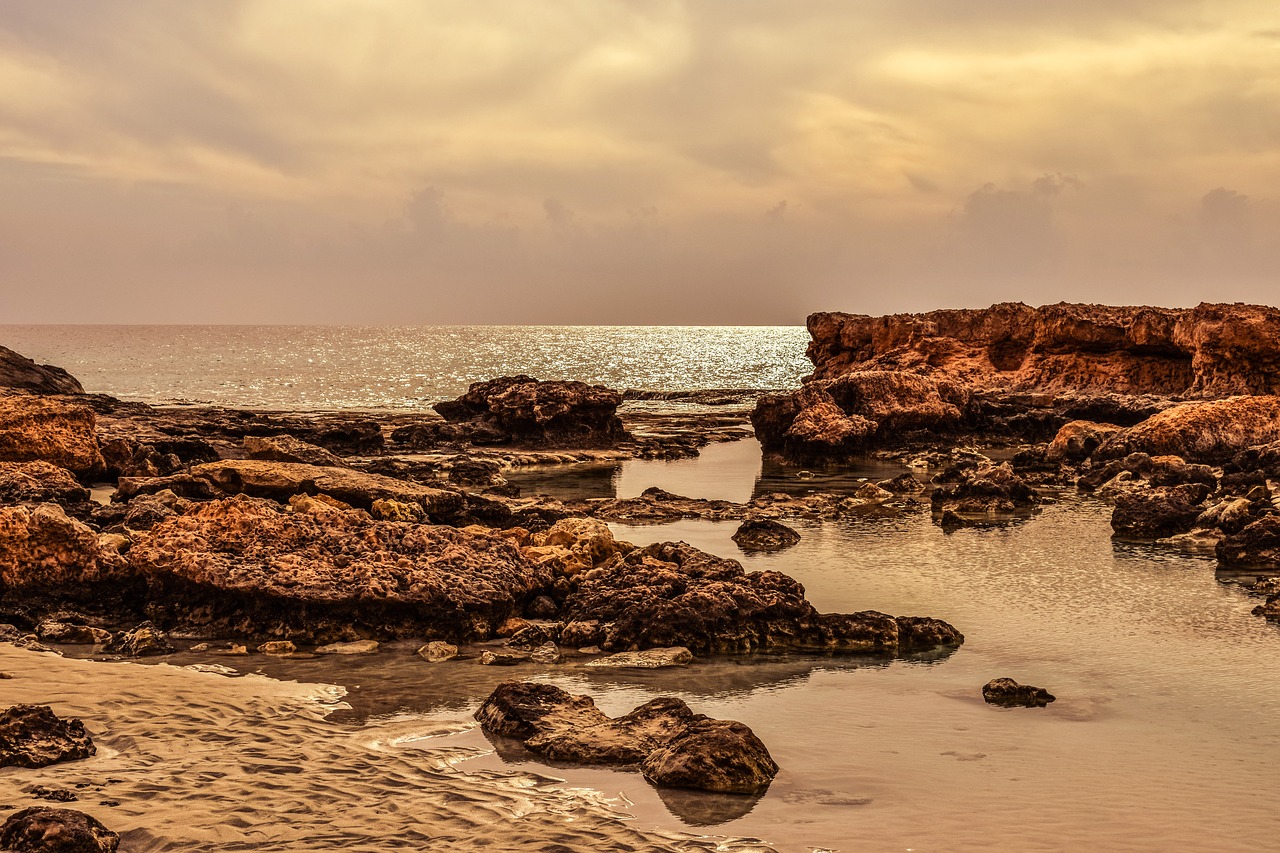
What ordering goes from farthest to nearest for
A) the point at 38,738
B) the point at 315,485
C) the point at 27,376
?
the point at 27,376 < the point at 315,485 < the point at 38,738

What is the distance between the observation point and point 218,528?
10945mm

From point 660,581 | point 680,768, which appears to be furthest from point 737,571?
point 680,768

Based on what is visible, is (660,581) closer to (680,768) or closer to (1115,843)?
(680,768)

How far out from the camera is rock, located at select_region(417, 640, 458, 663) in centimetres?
975

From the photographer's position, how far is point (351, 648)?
32.6 ft

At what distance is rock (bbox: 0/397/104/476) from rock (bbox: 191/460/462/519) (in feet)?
10.3

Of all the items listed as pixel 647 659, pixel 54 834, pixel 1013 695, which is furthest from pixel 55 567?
pixel 1013 695

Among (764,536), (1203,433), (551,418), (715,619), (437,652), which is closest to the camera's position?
(437,652)

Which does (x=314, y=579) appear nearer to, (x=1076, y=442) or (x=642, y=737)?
(x=642, y=737)

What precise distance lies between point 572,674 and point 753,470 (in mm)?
19343

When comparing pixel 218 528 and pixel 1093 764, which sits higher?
pixel 218 528

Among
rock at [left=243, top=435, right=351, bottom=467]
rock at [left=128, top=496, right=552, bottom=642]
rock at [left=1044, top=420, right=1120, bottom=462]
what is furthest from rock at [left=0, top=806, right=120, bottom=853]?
rock at [left=1044, top=420, right=1120, bottom=462]

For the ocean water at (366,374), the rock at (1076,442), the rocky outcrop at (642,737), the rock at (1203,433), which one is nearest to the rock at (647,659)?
the rocky outcrop at (642,737)

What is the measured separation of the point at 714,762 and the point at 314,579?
5132 mm
